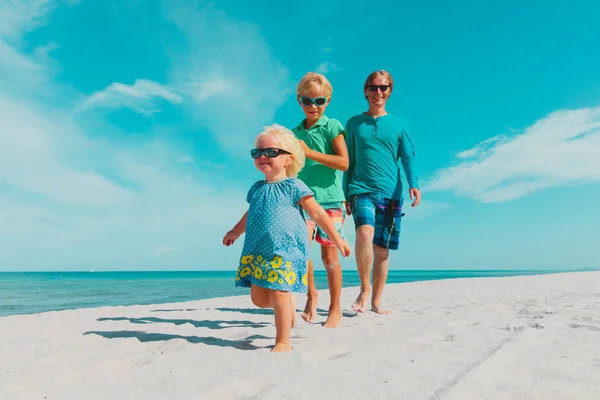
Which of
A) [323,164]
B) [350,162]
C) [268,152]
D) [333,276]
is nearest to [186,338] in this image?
[333,276]

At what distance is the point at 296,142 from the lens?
116 inches

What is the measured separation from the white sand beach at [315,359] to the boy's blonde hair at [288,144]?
1217 mm

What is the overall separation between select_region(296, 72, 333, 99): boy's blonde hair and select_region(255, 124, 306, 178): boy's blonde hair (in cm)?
93

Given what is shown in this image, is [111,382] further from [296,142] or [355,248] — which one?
[355,248]

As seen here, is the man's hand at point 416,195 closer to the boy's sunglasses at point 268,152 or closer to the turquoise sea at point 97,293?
the boy's sunglasses at point 268,152

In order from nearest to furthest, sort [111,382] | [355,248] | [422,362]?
1. [111,382]
2. [422,362]
3. [355,248]

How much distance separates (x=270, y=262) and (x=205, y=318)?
6.79 feet

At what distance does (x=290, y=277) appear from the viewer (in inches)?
101

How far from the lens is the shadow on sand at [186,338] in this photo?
2.76 meters

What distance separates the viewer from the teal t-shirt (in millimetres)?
4211

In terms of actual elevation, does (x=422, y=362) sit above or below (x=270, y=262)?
below

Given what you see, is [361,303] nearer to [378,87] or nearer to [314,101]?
[314,101]

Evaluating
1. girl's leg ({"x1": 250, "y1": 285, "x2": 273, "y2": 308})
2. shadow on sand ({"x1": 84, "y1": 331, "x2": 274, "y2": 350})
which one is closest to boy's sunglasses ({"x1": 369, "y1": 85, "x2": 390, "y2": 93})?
girl's leg ({"x1": 250, "y1": 285, "x2": 273, "y2": 308})

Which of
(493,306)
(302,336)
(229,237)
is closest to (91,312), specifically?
(229,237)
